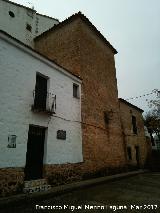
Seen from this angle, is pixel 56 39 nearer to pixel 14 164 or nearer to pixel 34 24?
pixel 34 24

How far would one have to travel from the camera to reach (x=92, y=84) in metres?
13.3

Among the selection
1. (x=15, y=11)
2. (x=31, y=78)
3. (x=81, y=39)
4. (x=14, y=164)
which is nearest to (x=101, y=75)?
(x=81, y=39)

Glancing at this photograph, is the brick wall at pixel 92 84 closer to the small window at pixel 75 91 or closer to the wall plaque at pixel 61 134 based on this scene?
the small window at pixel 75 91

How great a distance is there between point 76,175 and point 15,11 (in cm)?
1349

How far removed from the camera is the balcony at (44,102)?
8345 mm

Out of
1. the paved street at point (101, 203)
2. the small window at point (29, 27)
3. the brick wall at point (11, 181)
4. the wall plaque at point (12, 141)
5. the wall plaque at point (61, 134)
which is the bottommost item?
the paved street at point (101, 203)

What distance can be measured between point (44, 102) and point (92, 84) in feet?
16.4

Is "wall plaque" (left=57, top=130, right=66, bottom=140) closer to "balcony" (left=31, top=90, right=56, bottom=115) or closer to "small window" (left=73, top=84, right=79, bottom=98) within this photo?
"balcony" (left=31, top=90, right=56, bottom=115)

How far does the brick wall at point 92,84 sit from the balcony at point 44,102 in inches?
108

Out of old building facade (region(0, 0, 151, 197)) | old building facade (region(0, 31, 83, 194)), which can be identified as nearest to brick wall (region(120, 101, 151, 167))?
old building facade (region(0, 0, 151, 197))

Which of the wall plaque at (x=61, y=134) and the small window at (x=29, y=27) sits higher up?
Result: the small window at (x=29, y=27)

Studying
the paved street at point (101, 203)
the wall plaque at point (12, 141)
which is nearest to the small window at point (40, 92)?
the wall plaque at point (12, 141)

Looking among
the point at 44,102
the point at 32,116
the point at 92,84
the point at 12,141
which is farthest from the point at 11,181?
the point at 92,84

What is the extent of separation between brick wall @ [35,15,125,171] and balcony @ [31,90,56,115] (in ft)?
9.03
